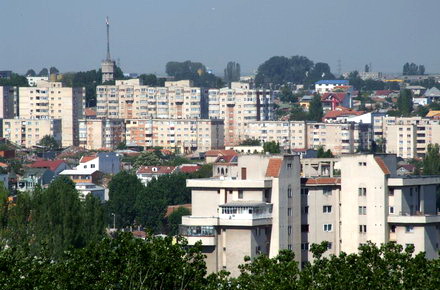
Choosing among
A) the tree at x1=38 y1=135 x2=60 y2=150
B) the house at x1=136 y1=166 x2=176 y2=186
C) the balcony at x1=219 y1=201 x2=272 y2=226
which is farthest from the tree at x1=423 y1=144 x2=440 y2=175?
the tree at x1=38 y1=135 x2=60 y2=150

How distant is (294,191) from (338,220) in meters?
1.02

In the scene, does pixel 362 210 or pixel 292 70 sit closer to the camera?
pixel 362 210

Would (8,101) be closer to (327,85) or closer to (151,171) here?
(151,171)

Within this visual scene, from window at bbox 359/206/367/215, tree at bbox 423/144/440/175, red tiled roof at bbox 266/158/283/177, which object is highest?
red tiled roof at bbox 266/158/283/177

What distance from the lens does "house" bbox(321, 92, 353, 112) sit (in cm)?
11600

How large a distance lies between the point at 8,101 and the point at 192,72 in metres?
67.3

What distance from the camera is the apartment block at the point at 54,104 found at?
95.9m

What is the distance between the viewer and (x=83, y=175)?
65.7m

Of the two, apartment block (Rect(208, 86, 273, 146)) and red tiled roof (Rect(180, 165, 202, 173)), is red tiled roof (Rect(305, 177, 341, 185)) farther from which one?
apartment block (Rect(208, 86, 273, 146))

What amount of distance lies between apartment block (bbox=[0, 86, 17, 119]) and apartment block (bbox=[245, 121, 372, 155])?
13.9 metres

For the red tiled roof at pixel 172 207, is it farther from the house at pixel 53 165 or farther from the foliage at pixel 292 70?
the foliage at pixel 292 70

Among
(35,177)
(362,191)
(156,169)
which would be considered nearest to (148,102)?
(156,169)

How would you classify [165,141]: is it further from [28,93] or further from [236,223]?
[236,223]

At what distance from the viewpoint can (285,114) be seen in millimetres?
111750
